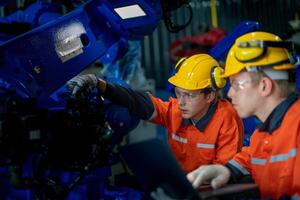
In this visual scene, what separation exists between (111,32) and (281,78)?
3.77 feet

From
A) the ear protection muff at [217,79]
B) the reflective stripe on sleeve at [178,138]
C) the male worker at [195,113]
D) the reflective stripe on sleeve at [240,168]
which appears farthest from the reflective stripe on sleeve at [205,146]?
the reflective stripe on sleeve at [240,168]

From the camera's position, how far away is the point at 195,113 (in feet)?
8.63

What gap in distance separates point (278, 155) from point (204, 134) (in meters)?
0.95

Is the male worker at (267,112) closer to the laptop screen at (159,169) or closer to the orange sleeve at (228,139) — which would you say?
the laptop screen at (159,169)

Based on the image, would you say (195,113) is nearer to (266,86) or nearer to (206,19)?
(266,86)

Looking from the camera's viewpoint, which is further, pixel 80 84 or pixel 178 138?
pixel 178 138

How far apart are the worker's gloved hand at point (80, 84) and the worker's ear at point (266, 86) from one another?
0.96m

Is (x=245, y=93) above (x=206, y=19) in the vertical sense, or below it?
above

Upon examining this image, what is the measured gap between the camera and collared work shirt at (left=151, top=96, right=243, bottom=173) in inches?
102

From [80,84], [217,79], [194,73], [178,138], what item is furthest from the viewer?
[178,138]

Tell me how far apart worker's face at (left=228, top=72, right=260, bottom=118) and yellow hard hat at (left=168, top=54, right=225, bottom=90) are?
64cm

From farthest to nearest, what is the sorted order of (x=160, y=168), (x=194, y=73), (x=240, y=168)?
(x=194, y=73) < (x=240, y=168) < (x=160, y=168)

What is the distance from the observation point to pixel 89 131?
233 cm

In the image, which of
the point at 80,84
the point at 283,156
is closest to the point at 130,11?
the point at 80,84
